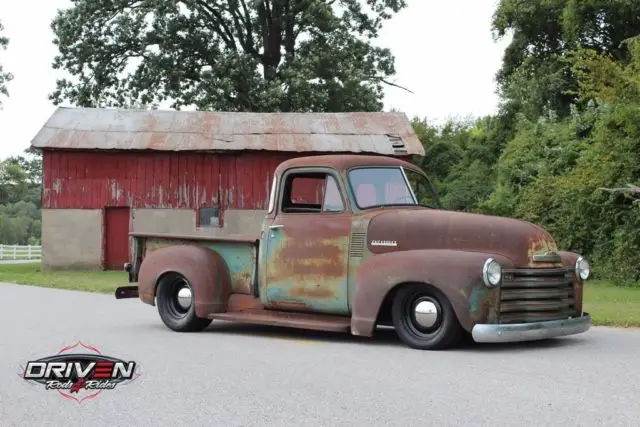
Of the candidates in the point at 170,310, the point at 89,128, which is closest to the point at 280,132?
the point at 89,128

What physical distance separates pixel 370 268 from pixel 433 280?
0.84 m

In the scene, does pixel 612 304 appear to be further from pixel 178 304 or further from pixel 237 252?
pixel 178 304

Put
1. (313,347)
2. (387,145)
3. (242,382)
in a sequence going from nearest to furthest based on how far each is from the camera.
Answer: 1. (242,382)
2. (313,347)
3. (387,145)

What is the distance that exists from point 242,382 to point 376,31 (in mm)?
39863

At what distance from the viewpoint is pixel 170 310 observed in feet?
39.1

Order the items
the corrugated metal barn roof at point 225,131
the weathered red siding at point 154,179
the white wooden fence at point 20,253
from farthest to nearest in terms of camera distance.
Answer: the white wooden fence at point 20,253, the weathered red siding at point 154,179, the corrugated metal barn roof at point 225,131

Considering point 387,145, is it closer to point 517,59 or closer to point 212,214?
point 212,214

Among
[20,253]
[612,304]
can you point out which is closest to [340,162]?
[612,304]

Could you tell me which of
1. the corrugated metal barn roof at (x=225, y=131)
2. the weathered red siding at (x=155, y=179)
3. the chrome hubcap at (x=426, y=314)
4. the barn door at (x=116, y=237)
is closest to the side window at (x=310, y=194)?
the chrome hubcap at (x=426, y=314)

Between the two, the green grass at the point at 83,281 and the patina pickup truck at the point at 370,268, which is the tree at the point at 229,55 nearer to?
the green grass at the point at 83,281

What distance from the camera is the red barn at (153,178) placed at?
33.2 m

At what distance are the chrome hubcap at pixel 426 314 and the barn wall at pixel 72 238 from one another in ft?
84.6

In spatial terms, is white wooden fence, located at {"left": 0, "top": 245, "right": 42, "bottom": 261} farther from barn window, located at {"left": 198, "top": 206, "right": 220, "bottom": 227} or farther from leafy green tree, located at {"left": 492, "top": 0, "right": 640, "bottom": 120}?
leafy green tree, located at {"left": 492, "top": 0, "right": 640, "bottom": 120}

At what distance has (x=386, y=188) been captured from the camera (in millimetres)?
10867
